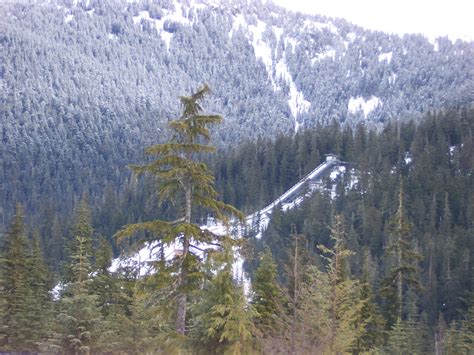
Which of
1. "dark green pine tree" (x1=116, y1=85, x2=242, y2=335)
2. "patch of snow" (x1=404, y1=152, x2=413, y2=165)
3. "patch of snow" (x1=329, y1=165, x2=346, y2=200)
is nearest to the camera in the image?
"dark green pine tree" (x1=116, y1=85, x2=242, y2=335)

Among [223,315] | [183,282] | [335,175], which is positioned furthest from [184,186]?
[335,175]

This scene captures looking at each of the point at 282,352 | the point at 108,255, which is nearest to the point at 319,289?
the point at 282,352

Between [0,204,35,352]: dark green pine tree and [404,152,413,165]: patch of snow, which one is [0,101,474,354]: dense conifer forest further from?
[404,152,413,165]: patch of snow

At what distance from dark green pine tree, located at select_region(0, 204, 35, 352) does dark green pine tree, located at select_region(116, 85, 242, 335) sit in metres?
20.4

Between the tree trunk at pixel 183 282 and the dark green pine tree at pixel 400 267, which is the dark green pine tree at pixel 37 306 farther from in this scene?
the dark green pine tree at pixel 400 267

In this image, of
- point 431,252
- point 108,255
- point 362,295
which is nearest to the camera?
point 362,295

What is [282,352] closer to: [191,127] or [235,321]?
[235,321]

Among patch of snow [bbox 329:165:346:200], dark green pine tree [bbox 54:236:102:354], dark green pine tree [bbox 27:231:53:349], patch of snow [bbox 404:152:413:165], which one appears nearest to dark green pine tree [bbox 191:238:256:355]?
dark green pine tree [bbox 54:236:102:354]

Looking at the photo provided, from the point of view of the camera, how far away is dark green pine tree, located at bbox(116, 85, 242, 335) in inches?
626

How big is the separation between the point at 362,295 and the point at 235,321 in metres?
24.7

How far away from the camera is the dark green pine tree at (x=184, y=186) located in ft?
52.1

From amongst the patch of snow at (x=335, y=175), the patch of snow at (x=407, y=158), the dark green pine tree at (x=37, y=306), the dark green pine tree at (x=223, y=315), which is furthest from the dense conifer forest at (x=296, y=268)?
the patch of snow at (x=335, y=175)

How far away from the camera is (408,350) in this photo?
118 feet

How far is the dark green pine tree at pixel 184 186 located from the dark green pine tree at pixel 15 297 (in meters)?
20.4
